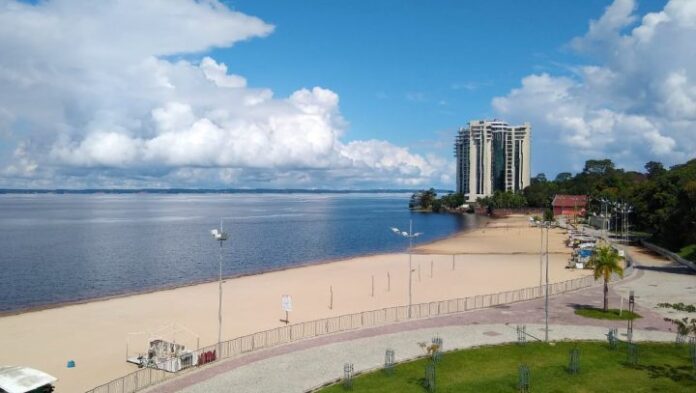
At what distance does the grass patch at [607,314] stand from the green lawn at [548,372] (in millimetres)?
6255

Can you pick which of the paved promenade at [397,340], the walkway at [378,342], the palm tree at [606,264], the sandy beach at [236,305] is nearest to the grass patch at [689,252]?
the sandy beach at [236,305]

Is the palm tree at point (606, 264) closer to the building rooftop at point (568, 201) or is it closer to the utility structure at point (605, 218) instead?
the utility structure at point (605, 218)

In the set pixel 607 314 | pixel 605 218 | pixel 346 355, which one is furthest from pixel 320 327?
pixel 605 218

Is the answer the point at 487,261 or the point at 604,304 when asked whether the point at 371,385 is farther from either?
the point at 487,261

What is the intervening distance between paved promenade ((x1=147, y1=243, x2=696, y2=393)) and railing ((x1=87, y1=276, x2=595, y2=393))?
60.1 inches

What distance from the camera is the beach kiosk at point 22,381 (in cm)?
1909

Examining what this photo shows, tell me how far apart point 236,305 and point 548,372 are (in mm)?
28985

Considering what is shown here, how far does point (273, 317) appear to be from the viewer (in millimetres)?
41875

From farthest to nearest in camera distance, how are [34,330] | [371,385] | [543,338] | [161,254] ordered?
1. [161,254]
2. [34,330]
3. [543,338]
4. [371,385]

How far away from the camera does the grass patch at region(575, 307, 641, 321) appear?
115ft

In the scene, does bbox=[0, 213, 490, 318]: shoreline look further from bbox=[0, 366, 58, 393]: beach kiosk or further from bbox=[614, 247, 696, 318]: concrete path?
bbox=[614, 247, 696, 318]: concrete path

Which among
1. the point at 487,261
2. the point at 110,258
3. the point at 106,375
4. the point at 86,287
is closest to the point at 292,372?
the point at 106,375

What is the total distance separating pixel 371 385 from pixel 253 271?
4969 centimetres

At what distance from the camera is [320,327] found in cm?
3691
